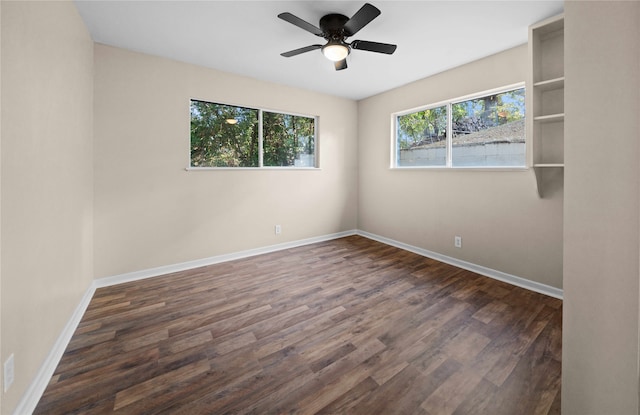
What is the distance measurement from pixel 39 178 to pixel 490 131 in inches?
161

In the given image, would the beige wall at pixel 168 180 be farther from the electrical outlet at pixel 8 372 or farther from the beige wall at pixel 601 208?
the beige wall at pixel 601 208

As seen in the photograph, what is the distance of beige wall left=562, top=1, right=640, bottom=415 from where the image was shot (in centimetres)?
84

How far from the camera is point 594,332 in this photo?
0.95 metres

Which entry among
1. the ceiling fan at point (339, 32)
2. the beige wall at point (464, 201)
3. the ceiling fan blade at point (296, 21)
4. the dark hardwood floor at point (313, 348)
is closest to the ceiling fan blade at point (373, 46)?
the ceiling fan at point (339, 32)

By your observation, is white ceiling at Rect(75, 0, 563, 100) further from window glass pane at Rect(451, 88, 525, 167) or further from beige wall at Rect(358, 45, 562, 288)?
window glass pane at Rect(451, 88, 525, 167)

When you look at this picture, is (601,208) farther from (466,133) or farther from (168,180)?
(168,180)

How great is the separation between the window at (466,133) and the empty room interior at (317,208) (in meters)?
0.03

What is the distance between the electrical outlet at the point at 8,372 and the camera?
3.82 ft

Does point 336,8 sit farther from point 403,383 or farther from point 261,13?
point 403,383

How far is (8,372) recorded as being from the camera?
1.19m

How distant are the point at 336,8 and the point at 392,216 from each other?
9.82 ft

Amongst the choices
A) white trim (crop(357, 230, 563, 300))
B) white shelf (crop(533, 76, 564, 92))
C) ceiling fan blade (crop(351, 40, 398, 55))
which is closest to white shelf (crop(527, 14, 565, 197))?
white shelf (crop(533, 76, 564, 92))

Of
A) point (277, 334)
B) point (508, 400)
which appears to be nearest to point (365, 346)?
point (277, 334)

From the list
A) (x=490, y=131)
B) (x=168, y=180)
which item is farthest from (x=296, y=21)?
(x=490, y=131)
